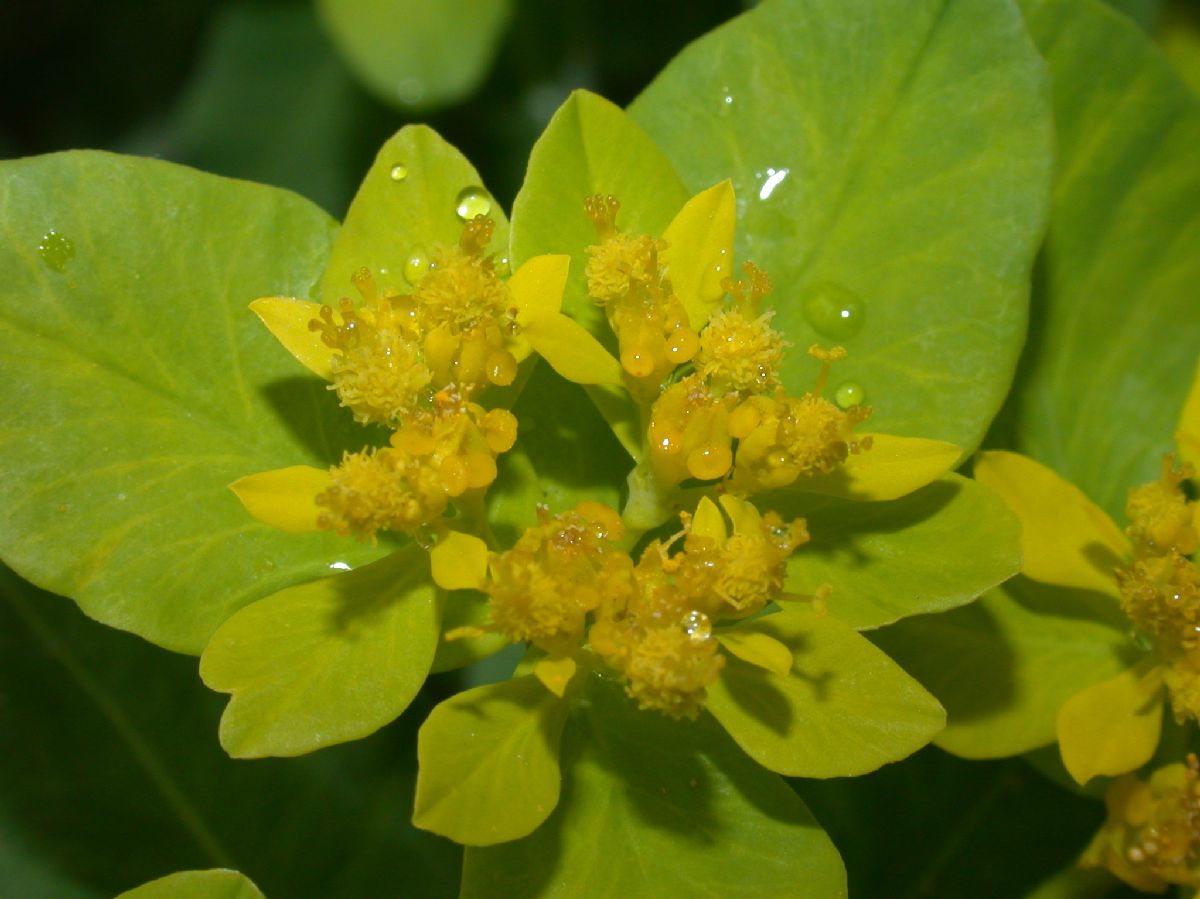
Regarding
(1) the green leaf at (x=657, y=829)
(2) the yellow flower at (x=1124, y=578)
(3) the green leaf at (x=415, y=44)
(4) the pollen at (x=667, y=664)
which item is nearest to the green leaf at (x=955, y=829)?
(2) the yellow flower at (x=1124, y=578)

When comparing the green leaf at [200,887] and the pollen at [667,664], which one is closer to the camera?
the pollen at [667,664]

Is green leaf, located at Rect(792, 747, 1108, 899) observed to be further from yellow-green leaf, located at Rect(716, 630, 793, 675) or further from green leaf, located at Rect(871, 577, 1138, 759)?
yellow-green leaf, located at Rect(716, 630, 793, 675)

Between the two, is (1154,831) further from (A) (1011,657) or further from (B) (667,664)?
(B) (667,664)

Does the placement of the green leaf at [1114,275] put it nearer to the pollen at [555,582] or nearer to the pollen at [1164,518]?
the pollen at [1164,518]

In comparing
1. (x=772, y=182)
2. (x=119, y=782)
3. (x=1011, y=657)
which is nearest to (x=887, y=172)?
(x=772, y=182)

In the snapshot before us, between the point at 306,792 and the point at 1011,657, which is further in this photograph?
the point at 306,792

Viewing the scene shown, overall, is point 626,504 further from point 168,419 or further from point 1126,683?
point 1126,683
